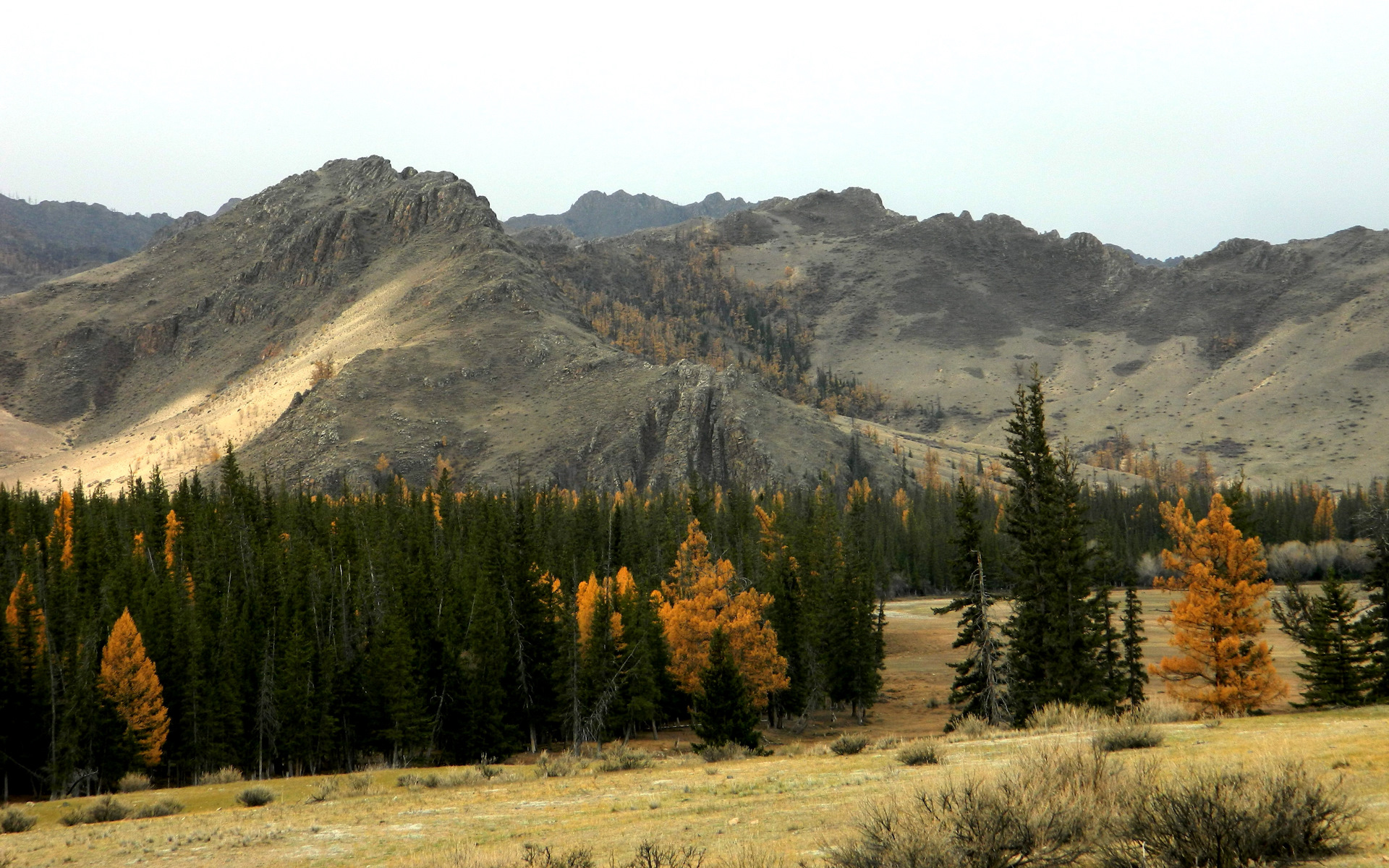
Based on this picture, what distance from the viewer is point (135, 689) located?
46219 millimetres

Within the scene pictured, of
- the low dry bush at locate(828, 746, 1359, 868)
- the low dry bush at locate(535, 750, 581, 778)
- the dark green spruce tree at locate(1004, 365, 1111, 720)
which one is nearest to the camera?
the low dry bush at locate(828, 746, 1359, 868)

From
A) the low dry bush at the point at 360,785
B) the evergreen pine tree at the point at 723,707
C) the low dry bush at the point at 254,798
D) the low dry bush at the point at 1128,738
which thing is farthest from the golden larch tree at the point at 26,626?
the low dry bush at the point at 1128,738

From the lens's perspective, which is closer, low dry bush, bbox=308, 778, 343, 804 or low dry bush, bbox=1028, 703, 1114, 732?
low dry bush, bbox=1028, 703, 1114, 732

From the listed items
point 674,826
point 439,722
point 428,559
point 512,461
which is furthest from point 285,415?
point 674,826

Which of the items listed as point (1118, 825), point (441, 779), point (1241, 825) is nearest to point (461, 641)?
point (441, 779)

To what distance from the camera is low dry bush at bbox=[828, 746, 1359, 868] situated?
31.7 feet

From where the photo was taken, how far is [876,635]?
218 feet

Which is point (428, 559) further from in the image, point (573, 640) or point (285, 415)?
point (285, 415)

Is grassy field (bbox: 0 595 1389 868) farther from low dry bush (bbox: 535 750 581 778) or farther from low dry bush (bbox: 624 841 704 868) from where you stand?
low dry bush (bbox: 624 841 704 868)

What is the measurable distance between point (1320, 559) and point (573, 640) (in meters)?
122

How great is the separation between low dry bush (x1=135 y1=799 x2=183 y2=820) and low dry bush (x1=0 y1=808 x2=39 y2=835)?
2.75 meters

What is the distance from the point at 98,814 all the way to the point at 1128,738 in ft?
88.0

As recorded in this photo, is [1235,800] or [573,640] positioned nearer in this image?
[1235,800]

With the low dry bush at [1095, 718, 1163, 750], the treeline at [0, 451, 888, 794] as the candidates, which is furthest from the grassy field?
the treeline at [0, 451, 888, 794]
